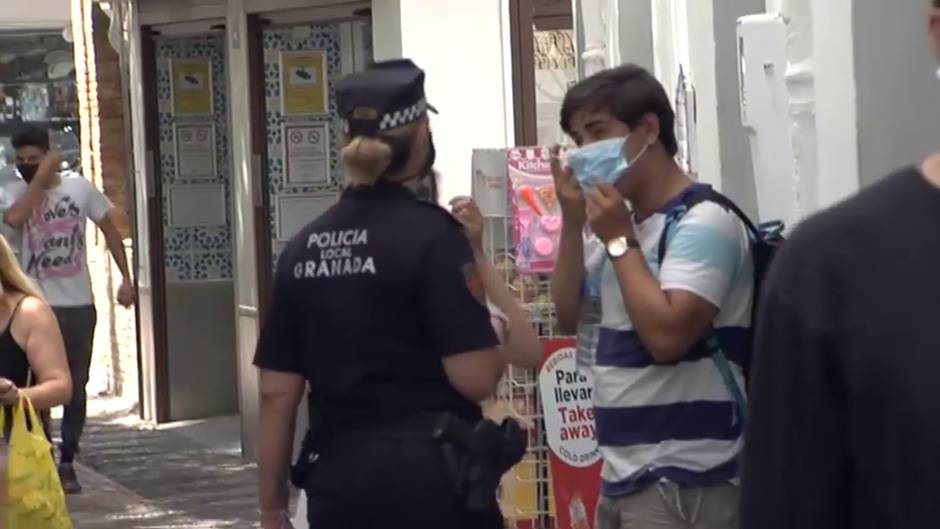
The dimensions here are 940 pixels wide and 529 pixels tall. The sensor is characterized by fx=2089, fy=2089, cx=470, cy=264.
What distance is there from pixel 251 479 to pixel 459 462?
747 centimetres

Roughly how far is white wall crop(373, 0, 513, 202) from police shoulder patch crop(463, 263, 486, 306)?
5.53 meters

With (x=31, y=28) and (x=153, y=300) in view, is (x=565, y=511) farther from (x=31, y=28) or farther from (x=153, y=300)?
(x=31, y=28)

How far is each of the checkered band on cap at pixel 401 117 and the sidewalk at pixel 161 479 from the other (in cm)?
588

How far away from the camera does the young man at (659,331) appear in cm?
446

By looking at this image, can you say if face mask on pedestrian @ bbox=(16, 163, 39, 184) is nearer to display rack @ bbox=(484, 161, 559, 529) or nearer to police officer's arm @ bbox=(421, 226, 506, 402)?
display rack @ bbox=(484, 161, 559, 529)

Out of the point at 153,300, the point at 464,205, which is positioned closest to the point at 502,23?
the point at 153,300

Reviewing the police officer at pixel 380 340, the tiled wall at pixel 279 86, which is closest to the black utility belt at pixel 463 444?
the police officer at pixel 380 340

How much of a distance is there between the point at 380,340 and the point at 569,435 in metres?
2.41

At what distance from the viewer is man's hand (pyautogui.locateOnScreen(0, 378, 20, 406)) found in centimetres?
592

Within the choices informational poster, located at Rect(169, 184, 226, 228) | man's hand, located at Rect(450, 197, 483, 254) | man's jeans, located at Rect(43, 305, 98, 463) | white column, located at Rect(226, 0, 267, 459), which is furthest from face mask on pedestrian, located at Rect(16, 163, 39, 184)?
man's hand, located at Rect(450, 197, 483, 254)

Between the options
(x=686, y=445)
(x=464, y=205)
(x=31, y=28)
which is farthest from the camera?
(x=31, y=28)

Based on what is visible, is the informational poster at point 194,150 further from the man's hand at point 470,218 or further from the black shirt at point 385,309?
the black shirt at point 385,309

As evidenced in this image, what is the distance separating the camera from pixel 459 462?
457 centimetres

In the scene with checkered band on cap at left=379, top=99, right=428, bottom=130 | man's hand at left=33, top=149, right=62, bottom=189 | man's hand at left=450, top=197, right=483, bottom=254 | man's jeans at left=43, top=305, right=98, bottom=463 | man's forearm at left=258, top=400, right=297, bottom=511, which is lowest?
man's jeans at left=43, top=305, right=98, bottom=463
